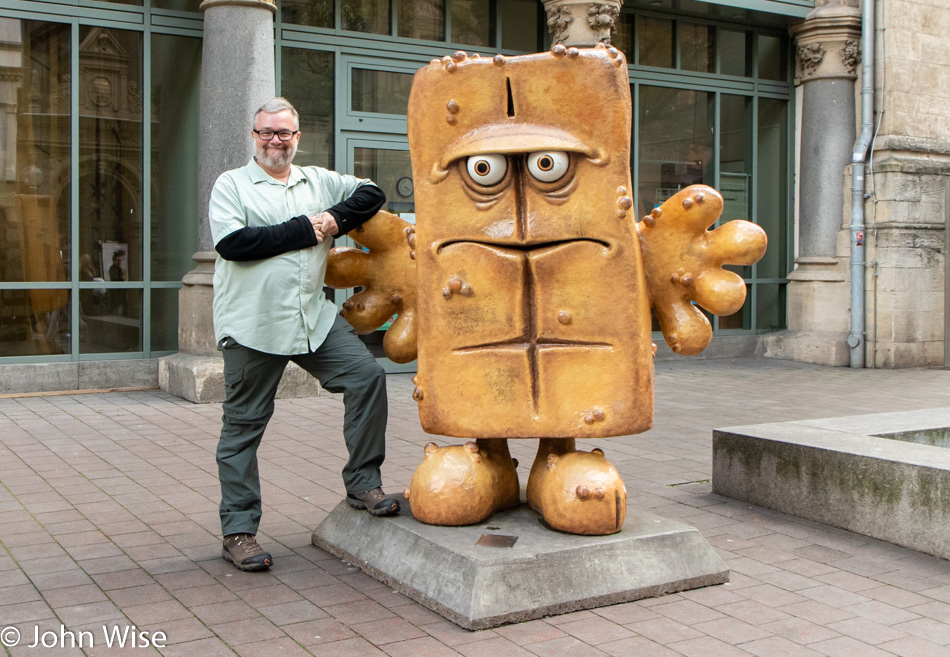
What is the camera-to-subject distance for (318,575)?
3.97 metres

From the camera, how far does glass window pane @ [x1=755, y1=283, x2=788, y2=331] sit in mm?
13414

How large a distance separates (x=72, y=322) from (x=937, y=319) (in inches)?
377

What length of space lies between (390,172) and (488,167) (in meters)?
7.05

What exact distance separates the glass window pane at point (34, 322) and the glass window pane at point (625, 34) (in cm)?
688

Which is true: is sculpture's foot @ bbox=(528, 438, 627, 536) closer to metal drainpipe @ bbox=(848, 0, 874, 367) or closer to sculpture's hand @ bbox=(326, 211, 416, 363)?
sculpture's hand @ bbox=(326, 211, 416, 363)

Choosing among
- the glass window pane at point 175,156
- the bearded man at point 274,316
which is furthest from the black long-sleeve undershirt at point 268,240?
the glass window pane at point 175,156

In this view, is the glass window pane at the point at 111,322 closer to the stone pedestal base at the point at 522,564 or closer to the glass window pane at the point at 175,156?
the glass window pane at the point at 175,156

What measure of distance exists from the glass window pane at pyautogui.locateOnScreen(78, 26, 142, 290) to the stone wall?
8.20 metres

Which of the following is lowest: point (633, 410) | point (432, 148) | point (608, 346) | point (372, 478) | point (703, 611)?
point (703, 611)

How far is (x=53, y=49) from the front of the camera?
30.2 ft

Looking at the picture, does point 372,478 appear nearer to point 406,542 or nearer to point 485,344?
point 406,542

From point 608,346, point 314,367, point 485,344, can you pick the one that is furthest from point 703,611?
point 314,367

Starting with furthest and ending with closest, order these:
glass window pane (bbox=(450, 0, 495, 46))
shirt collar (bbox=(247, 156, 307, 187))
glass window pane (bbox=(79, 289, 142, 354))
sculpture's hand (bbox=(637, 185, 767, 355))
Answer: glass window pane (bbox=(450, 0, 495, 46)), glass window pane (bbox=(79, 289, 142, 354)), shirt collar (bbox=(247, 156, 307, 187)), sculpture's hand (bbox=(637, 185, 767, 355))

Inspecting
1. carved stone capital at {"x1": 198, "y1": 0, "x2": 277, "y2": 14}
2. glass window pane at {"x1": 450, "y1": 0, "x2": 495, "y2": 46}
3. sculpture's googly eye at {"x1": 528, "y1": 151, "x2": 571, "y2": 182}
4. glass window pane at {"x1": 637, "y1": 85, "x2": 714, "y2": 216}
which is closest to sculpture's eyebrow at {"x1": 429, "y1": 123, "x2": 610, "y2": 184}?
sculpture's googly eye at {"x1": 528, "y1": 151, "x2": 571, "y2": 182}
